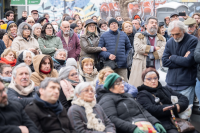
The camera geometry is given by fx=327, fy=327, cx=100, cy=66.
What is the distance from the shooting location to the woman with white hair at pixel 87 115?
4.35 meters

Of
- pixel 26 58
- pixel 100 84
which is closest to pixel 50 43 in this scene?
pixel 26 58

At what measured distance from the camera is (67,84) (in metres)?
5.34

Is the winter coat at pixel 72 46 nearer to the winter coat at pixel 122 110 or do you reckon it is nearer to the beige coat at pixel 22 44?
the beige coat at pixel 22 44

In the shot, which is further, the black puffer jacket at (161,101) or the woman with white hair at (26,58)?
the woman with white hair at (26,58)

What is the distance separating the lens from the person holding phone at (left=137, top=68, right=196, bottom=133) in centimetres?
535

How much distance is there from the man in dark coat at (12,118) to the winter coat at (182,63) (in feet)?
10.1

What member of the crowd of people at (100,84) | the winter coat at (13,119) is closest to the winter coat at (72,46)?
the crowd of people at (100,84)

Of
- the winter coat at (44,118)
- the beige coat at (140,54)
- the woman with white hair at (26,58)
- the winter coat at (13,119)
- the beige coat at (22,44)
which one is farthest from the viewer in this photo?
the beige coat at (22,44)

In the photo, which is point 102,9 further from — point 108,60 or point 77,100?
point 77,100

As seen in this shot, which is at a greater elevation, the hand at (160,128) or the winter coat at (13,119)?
the winter coat at (13,119)

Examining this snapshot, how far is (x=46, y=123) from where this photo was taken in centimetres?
404

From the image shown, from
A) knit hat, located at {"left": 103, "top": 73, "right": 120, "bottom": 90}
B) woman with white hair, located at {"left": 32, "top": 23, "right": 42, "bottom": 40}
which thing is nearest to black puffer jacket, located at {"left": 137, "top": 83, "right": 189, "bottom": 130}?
knit hat, located at {"left": 103, "top": 73, "right": 120, "bottom": 90}

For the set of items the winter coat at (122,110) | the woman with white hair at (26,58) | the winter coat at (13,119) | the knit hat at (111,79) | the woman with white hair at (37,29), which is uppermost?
the woman with white hair at (37,29)

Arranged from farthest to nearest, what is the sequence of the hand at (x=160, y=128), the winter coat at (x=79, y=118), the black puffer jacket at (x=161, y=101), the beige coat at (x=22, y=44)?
the beige coat at (x=22, y=44) → the black puffer jacket at (x=161, y=101) → the hand at (x=160, y=128) → the winter coat at (x=79, y=118)
